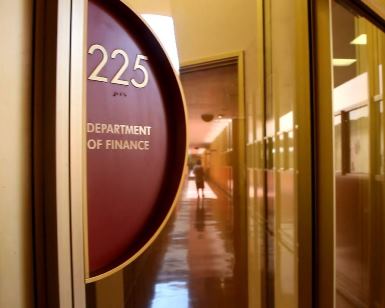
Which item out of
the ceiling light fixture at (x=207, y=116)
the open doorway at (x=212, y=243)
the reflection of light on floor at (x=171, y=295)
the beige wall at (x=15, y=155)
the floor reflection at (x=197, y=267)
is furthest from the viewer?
the ceiling light fixture at (x=207, y=116)

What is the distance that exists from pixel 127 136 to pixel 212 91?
10.3 feet

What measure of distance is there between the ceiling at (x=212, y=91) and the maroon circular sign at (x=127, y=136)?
138 centimetres

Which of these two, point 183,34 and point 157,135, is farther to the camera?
point 183,34

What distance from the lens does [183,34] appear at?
273cm

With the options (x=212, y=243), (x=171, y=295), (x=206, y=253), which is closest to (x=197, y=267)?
(x=206, y=253)

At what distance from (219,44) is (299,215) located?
6.22ft

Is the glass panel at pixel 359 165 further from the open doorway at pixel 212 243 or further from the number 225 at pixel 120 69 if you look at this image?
the number 225 at pixel 120 69

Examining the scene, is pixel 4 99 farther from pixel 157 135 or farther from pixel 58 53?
pixel 157 135

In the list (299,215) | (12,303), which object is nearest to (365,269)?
(299,215)

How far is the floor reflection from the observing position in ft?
11.1

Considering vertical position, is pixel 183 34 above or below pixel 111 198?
above

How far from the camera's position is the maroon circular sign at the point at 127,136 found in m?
0.84

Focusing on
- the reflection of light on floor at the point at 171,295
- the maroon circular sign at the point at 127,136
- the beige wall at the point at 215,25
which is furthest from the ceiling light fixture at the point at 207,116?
the maroon circular sign at the point at 127,136

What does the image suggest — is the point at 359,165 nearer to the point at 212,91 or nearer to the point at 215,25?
the point at 212,91
